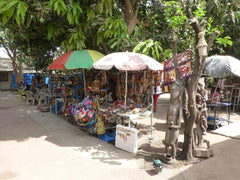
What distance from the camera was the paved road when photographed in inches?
136

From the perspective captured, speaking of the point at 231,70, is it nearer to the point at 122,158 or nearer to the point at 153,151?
the point at 153,151

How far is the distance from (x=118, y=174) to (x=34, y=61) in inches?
319

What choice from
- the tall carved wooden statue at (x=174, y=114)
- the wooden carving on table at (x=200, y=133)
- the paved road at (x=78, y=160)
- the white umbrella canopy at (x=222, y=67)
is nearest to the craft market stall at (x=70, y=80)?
the paved road at (x=78, y=160)

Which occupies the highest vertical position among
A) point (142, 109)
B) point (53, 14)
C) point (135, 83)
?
point (53, 14)

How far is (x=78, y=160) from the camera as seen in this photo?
13.0ft

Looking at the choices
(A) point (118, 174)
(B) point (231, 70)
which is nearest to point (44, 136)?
(A) point (118, 174)

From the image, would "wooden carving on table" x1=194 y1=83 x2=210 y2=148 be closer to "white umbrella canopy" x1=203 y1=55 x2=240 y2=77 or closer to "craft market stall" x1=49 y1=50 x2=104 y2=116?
"white umbrella canopy" x1=203 y1=55 x2=240 y2=77

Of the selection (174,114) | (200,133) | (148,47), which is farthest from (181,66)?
(174,114)

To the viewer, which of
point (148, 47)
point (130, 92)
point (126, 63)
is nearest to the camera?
point (126, 63)

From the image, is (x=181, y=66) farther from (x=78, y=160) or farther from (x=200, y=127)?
(x=78, y=160)

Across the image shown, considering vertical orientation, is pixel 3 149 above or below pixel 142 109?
below

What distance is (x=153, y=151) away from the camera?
4.57m

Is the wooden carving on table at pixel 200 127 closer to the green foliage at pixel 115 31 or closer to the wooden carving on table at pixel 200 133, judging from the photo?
the wooden carving on table at pixel 200 133

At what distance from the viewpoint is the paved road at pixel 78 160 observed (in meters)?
3.46
